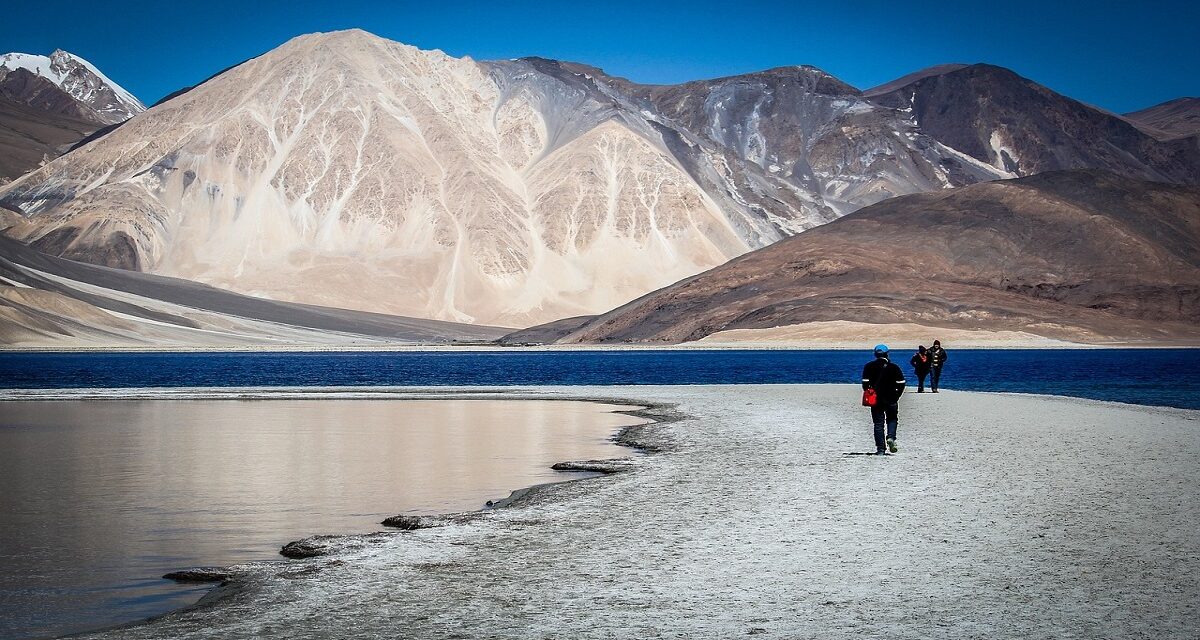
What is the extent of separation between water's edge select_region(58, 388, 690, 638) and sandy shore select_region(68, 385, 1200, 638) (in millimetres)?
169

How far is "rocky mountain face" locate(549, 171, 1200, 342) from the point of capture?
12925 centimetres

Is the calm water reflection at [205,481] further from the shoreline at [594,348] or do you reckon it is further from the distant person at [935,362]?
the shoreline at [594,348]

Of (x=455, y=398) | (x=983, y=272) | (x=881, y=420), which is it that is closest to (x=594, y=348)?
(x=983, y=272)

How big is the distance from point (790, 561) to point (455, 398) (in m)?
32.1

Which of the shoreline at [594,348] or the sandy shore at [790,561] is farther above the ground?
the shoreline at [594,348]

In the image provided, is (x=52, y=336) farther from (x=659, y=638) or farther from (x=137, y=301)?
(x=659, y=638)

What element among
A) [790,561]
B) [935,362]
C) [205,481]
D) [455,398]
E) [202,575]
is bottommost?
[202,575]

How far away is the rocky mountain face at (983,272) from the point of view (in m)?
129

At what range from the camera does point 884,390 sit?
1986 centimetres

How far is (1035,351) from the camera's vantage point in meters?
117

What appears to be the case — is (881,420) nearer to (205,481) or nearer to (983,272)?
(205,481)

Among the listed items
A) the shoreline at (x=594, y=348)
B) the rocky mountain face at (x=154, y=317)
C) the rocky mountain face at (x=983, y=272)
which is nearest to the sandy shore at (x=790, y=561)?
the shoreline at (x=594, y=348)

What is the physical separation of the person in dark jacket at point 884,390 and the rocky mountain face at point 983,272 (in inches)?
4199

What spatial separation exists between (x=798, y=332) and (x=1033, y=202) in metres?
52.4
